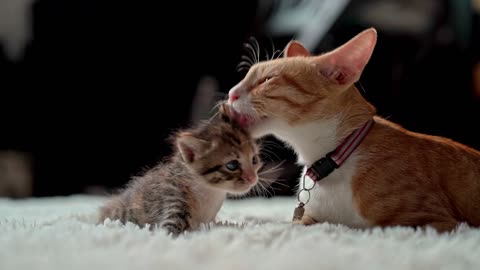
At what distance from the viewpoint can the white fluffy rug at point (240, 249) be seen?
73 cm

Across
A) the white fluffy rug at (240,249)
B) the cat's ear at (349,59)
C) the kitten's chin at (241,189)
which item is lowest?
the white fluffy rug at (240,249)

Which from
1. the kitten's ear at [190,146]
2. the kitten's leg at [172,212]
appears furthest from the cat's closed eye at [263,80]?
the kitten's leg at [172,212]

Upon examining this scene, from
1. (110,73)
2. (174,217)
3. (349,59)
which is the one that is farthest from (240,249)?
(110,73)

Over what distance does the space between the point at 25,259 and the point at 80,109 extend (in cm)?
219

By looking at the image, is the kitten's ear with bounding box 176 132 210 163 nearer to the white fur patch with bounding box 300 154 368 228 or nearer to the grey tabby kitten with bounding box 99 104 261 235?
the grey tabby kitten with bounding box 99 104 261 235

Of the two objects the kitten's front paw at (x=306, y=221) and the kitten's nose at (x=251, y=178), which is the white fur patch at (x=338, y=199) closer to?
the kitten's front paw at (x=306, y=221)

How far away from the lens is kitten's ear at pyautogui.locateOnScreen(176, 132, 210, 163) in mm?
1300

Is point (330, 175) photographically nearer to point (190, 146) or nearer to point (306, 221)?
point (306, 221)

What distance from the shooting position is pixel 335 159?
123 centimetres

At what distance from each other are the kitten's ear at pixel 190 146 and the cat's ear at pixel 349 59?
369 mm

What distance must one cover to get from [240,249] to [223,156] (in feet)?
1.56

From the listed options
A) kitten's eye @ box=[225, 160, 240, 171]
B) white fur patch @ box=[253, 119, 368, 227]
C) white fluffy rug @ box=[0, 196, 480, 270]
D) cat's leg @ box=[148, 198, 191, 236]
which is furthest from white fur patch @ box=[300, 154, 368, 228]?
cat's leg @ box=[148, 198, 191, 236]

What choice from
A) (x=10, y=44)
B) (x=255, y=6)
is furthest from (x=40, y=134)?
(x=255, y=6)

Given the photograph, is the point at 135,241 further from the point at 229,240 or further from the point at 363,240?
the point at 363,240
